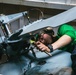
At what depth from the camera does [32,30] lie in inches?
39.9

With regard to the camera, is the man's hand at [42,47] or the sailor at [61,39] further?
the sailor at [61,39]

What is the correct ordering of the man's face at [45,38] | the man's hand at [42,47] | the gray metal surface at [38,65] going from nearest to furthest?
the man's hand at [42,47]
the gray metal surface at [38,65]
the man's face at [45,38]

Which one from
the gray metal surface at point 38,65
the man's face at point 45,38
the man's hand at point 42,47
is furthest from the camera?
the man's face at point 45,38

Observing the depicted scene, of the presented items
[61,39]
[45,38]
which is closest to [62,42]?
[61,39]

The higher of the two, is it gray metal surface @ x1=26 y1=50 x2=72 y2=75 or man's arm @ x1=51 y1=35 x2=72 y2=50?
man's arm @ x1=51 y1=35 x2=72 y2=50

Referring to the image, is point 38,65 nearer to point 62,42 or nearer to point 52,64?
point 52,64

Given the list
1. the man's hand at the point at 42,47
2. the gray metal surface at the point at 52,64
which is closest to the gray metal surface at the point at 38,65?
the gray metal surface at the point at 52,64

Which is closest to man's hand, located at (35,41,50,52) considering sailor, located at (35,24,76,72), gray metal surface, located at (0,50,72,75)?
sailor, located at (35,24,76,72)

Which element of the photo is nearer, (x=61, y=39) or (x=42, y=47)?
(x=42, y=47)

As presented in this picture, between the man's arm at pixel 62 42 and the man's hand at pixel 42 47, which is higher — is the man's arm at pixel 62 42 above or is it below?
below

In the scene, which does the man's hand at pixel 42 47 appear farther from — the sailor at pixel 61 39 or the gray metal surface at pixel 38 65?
the gray metal surface at pixel 38 65

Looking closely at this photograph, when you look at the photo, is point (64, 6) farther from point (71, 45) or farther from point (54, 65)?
point (54, 65)

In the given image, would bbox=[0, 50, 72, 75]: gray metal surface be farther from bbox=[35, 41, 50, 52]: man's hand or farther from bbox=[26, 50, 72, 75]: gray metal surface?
bbox=[35, 41, 50, 52]: man's hand

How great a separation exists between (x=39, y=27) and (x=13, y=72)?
317 millimetres
